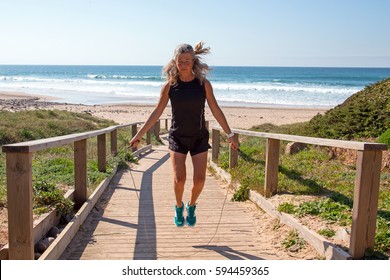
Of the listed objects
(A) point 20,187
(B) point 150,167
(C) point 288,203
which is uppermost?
(A) point 20,187

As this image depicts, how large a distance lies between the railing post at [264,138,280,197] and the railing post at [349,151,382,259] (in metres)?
2.22

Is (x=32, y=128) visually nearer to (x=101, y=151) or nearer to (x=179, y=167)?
(x=101, y=151)

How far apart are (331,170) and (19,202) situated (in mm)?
5085

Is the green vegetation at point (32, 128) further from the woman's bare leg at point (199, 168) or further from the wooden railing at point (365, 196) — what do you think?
the wooden railing at point (365, 196)

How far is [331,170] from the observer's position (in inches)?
268

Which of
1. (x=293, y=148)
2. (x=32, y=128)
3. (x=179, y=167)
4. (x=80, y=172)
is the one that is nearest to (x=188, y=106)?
(x=179, y=167)

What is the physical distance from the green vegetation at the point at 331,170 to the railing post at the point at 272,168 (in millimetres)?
139

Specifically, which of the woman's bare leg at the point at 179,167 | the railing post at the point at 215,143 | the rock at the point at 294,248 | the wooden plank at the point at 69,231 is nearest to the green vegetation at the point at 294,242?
the rock at the point at 294,248

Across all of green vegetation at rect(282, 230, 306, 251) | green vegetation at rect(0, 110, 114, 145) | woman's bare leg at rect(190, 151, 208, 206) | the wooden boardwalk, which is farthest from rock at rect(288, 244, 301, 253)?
green vegetation at rect(0, 110, 114, 145)

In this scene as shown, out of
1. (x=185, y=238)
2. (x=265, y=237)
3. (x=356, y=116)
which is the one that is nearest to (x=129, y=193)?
(x=185, y=238)

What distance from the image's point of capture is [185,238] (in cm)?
444

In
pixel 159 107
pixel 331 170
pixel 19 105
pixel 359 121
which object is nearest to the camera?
pixel 159 107

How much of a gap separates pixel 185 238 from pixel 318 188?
6.62ft

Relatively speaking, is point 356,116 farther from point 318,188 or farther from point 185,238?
point 185,238
